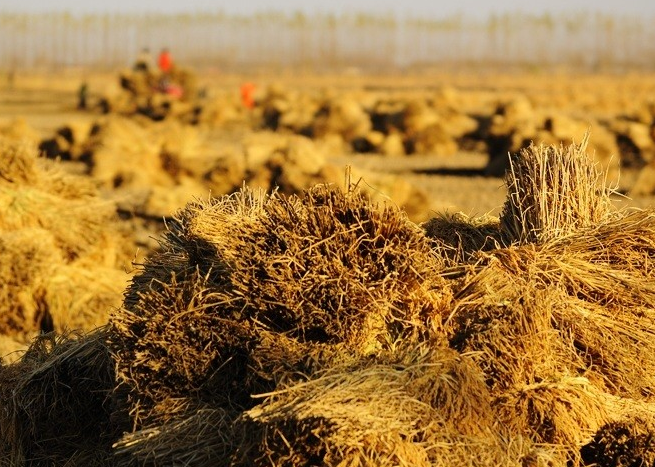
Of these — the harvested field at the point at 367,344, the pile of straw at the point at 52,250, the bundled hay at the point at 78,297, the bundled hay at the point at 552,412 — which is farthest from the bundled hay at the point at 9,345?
the bundled hay at the point at 552,412

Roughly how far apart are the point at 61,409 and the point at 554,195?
2491 millimetres

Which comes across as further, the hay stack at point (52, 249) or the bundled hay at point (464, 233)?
the hay stack at point (52, 249)

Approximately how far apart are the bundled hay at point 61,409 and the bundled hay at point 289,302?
61 cm

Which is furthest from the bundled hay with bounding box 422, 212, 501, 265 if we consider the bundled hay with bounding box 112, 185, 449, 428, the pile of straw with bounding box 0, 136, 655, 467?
the bundled hay with bounding box 112, 185, 449, 428

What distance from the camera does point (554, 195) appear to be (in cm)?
486

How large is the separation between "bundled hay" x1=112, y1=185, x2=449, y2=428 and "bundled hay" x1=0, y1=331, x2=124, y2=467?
61 cm

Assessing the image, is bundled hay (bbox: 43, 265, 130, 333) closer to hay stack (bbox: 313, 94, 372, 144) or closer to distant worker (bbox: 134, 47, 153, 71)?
hay stack (bbox: 313, 94, 372, 144)

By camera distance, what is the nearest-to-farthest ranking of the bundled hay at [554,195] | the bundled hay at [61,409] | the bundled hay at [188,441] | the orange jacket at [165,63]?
the bundled hay at [188,441] → the bundled hay at [61,409] → the bundled hay at [554,195] → the orange jacket at [165,63]

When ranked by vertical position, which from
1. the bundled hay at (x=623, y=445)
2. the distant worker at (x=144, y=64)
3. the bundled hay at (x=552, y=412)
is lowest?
the bundled hay at (x=623, y=445)

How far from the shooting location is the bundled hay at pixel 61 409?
15.5 ft

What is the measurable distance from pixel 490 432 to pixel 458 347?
399mm

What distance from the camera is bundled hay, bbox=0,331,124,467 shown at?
473 cm

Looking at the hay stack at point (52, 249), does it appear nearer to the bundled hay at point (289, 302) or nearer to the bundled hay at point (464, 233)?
the bundled hay at point (464, 233)

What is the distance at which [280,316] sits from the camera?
4.05 metres
